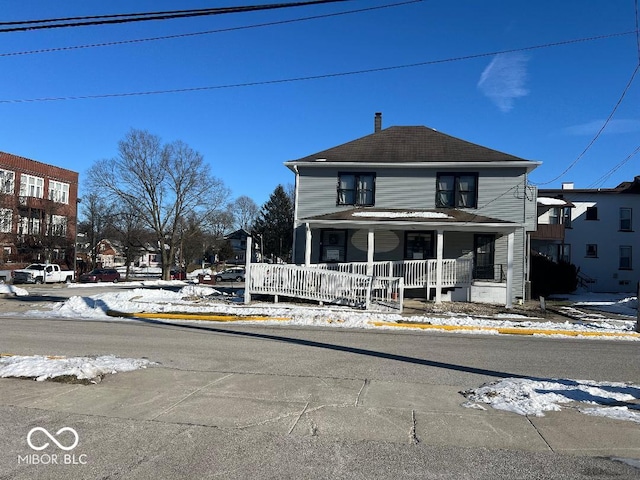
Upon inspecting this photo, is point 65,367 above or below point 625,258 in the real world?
below

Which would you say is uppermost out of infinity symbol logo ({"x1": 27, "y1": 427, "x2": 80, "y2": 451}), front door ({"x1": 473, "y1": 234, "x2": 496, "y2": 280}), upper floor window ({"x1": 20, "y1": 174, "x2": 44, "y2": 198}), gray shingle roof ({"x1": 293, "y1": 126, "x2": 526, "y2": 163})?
upper floor window ({"x1": 20, "y1": 174, "x2": 44, "y2": 198})

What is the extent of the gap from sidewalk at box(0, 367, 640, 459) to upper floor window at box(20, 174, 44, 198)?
52.0 meters

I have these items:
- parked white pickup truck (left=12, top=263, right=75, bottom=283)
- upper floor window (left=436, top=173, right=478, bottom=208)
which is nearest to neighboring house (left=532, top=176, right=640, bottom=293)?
upper floor window (left=436, top=173, right=478, bottom=208)

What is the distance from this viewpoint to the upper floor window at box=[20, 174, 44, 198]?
2048 inches

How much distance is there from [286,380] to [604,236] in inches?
1472

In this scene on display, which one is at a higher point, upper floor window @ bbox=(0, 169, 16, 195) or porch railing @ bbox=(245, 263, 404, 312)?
upper floor window @ bbox=(0, 169, 16, 195)

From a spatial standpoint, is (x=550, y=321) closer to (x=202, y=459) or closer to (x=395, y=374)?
(x=395, y=374)

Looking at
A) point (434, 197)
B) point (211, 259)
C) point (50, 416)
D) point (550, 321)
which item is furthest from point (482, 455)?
point (211, 259)

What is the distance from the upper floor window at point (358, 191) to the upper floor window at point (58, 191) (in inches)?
1699

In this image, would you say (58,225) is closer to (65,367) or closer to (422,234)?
(422,234)

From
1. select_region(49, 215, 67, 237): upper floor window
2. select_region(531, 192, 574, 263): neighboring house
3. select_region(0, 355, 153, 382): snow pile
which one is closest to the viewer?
select_region(0, 355, 153, 382): snow pile

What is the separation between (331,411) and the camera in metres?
5.95

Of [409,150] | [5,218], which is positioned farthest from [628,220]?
[5,218]

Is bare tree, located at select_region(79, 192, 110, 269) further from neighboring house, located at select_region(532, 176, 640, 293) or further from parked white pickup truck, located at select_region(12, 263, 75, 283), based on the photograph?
neighboring house, located at select_region(532, 176, 640, 293)
